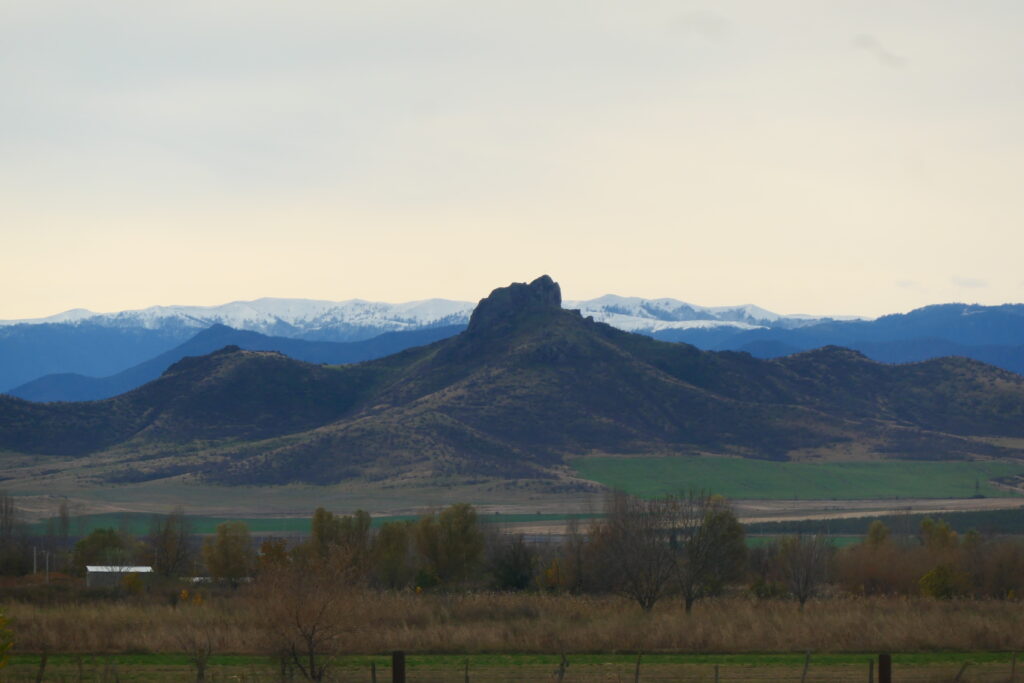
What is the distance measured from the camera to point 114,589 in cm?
6256

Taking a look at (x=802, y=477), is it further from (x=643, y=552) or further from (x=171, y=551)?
(x=643, y=552)

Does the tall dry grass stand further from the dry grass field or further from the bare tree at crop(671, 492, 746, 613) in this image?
the bare tree at crop(671, 492, 746, 613)

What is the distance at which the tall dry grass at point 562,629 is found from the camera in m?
40.1

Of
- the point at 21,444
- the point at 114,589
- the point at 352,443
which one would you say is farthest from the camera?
the point at 21,444

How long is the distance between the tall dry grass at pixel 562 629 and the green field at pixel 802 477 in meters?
109

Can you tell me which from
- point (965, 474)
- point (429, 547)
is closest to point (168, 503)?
point (429, 547)

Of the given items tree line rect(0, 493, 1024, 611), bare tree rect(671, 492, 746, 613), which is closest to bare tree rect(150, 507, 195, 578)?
tree line rect(0, 493, 1024, 611)

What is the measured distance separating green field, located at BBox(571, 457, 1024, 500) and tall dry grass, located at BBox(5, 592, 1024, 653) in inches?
4289

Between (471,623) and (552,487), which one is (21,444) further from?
(471,623)

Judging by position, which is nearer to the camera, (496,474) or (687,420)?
(496,474)

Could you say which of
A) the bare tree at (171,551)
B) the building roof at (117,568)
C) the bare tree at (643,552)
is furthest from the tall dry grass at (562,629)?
the bare tree at (171,551)

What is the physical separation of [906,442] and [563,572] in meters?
133

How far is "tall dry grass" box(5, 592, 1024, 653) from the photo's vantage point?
40.1 metres

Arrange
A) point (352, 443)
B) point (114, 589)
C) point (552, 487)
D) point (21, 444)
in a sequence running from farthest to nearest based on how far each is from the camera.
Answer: point (21, 444), point (352, 443), point (552, 487), point (114, 589)
